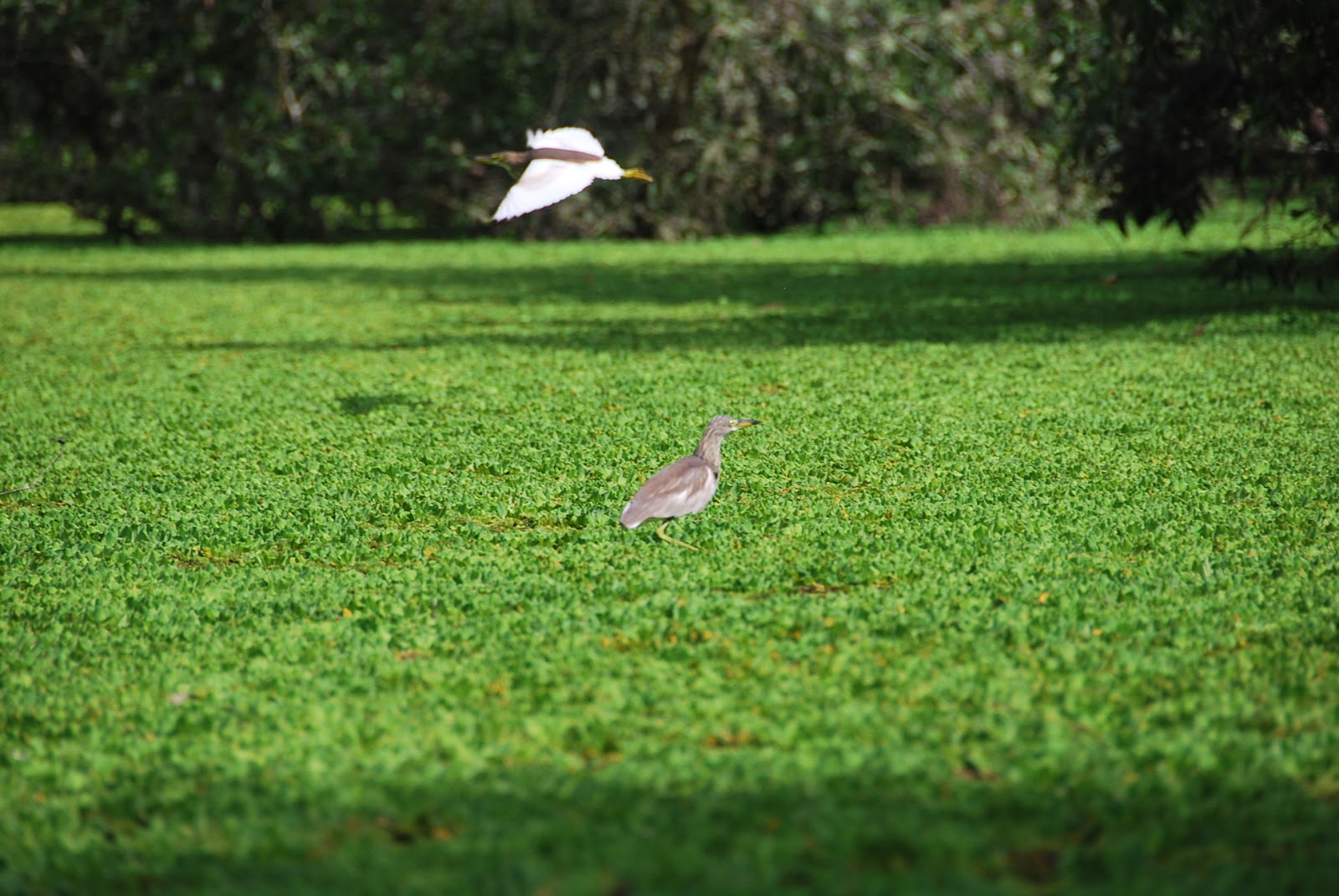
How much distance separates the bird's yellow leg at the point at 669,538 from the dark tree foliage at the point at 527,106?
13.4 meters

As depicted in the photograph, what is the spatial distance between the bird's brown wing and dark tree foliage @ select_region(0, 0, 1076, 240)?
1347 cm

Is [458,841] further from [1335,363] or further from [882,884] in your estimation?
→ [1335,363]

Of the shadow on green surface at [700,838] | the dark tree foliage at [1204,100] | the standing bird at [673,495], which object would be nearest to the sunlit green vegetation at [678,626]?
the shadow on green surface at [700,838]

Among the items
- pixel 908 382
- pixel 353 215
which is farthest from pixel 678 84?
pixel 908 382

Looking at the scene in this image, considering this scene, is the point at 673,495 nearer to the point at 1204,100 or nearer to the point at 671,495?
the point at 671,495

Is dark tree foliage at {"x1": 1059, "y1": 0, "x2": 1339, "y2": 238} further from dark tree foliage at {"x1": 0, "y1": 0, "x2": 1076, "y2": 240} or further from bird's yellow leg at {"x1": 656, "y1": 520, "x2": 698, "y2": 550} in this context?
bird's yellow leg at {"x1": 656, "y1": 520, "x2": 698, "y2": 550}

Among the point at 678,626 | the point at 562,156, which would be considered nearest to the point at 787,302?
the point at 562,156

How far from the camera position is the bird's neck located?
203 inches

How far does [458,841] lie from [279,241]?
1839cm

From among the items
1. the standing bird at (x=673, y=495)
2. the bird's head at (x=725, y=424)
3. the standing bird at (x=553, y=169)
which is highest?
the standing bird at (x=553, y=169)

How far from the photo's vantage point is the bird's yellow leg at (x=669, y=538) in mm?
4793

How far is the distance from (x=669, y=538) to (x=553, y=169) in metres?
1.77

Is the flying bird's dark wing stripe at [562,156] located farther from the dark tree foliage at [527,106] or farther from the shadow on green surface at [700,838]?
the dark tree foliage at [527,106]

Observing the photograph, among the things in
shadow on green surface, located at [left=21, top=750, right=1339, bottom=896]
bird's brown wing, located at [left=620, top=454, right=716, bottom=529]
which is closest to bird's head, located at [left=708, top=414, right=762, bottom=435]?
bird's brown wing, located at [left=620, top=454, right=716, bottom=529]
